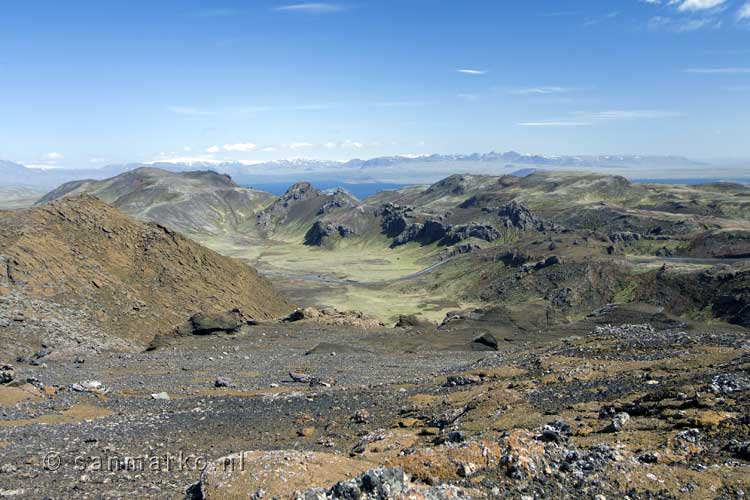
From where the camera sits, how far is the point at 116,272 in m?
52.6

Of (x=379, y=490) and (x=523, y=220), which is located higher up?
(x=379, y=490)

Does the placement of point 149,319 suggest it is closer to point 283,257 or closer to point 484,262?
point 484,262

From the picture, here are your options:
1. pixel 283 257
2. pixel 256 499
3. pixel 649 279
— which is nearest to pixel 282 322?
pixel 256 499

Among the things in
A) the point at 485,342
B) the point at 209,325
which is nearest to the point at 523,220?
the point at 485,342

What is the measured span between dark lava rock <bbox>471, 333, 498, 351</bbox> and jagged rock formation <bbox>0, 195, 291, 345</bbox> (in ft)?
90.2

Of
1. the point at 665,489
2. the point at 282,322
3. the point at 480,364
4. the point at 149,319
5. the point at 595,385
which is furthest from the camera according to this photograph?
the point at 282,322

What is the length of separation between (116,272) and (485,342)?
38.7m

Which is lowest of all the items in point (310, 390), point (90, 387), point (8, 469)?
point (310, 390)

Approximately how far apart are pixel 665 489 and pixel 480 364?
2284cm

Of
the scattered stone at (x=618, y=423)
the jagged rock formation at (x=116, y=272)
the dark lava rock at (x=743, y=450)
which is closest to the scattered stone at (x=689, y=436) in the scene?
the dark lava rock at (x=743, y=450)

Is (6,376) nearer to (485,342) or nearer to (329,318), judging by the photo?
(329,318)

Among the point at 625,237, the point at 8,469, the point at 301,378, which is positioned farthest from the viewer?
the point at 625,237

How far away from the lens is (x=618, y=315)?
55844 millimetres

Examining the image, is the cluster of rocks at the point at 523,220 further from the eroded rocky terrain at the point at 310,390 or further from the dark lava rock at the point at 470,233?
the eroded rocky terrain at the point at 310,390
